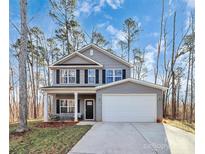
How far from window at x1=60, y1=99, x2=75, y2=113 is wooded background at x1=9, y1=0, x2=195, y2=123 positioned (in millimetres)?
2294

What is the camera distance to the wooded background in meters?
11.9

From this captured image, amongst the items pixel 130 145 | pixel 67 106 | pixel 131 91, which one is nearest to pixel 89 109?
pixel 67 106

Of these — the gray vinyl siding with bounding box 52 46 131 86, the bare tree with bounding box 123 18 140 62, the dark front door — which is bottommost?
the dark front door

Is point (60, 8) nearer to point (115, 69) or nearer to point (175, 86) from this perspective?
point (115, 69)

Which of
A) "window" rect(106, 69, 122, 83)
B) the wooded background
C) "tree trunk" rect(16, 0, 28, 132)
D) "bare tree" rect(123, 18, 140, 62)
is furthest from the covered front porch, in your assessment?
"bare tree" rect(123, 18, 140, 62)

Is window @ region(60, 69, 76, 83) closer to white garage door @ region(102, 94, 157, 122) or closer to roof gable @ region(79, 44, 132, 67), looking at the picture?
roof gable @ region(79, 44, 132, 67)

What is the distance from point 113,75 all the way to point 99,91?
166 cm

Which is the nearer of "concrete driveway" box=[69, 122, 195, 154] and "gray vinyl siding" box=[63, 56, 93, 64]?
"concrete driveway" box=[69, 122, 195, 154]

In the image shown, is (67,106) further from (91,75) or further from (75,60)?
(75,60)

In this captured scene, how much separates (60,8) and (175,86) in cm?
821

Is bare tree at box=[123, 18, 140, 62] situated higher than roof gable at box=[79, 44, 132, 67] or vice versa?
bare tree at box=[123, 18, 140, 62]

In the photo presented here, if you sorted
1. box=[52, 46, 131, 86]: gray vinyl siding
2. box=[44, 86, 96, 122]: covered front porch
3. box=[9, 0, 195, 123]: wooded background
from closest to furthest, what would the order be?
box=[44, 86, 96, 122]: covered front porch < box=[52, 46, 131, 86]: gray vinyl siding < box=[9, 0, 195, 123]: wooded background

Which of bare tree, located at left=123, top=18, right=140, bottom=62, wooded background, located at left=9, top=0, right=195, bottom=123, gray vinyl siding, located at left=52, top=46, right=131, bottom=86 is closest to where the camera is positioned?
gray vinyl siding, located at left=52, top=46, right=131, bottom=86

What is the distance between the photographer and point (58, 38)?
14.2 metres
